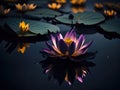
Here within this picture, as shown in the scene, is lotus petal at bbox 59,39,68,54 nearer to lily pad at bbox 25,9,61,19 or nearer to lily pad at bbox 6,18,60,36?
lily pad at bbox 6,18,60,36

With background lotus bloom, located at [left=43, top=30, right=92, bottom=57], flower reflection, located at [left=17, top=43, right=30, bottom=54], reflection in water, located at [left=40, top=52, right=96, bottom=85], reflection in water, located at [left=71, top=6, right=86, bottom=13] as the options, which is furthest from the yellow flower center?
reflection in water, located at [left=71, top=6, right=86, bottom=13]

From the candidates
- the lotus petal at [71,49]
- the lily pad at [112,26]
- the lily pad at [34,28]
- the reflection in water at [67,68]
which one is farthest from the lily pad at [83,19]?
the lotus petal at [71,49]

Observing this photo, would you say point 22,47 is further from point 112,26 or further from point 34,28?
point 112,26

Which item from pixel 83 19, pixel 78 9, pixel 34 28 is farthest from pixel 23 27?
pixel 78 9

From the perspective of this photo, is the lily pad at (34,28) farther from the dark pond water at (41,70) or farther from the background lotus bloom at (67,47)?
the background lotus bloom at (67,47)

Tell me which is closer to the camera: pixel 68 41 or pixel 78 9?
pixel 68 41
